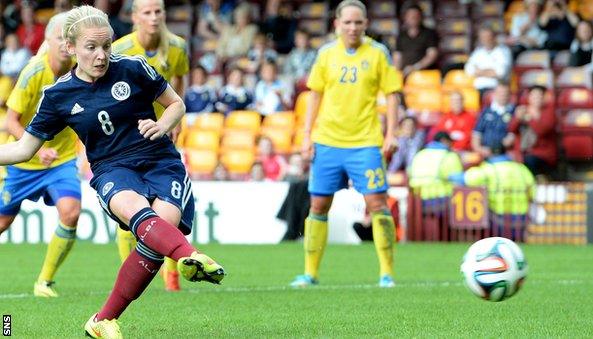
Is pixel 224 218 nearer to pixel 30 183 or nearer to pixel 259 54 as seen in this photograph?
pixel 259 54

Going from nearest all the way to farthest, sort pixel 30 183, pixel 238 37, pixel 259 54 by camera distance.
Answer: pixel 30 183, pixel 259 54, pixel 238 37

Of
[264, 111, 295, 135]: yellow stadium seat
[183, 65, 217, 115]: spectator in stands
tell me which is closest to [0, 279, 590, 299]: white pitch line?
[264, 111, 295, 135]: yellow stadium seat

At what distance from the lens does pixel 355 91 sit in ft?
36.9

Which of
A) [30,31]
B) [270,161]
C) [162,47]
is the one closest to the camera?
[162,47]

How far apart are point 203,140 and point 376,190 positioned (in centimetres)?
1064

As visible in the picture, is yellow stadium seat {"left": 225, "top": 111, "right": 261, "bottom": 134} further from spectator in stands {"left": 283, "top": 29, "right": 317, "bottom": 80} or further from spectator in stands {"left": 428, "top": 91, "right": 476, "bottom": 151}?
spectator in stands {"left": 428, "top": 91, "right": 476, "bottom": 151}

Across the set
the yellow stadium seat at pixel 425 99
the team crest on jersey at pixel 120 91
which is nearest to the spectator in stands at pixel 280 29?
the yellow stadium seat at pixel 425 99

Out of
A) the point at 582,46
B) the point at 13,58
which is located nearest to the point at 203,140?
the point at 13,58

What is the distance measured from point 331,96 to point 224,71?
12139 mm

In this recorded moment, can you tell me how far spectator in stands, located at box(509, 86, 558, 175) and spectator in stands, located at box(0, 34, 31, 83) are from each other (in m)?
8.81

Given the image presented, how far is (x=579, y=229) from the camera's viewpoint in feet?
58.7

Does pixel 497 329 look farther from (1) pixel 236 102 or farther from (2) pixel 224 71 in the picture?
(2) pixel 224 71

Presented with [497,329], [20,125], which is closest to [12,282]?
[20,125]

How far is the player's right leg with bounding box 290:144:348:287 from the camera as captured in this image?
1122 cm
